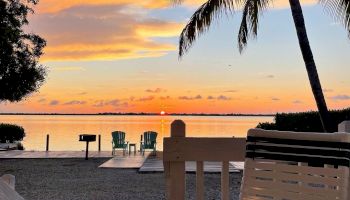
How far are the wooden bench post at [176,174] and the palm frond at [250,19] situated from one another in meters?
9.31

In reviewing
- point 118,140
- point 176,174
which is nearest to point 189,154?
point 176,174

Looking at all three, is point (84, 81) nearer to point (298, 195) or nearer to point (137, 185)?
point (137, 185)

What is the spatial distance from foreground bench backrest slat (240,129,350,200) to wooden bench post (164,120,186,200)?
0.56 metres

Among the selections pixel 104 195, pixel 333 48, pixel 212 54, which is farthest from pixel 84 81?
pixel 104 195

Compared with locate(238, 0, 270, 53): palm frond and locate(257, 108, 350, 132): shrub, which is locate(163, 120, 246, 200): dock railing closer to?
locate(238, 0, 270, 53): palm frond

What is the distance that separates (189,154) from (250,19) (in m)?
10.3

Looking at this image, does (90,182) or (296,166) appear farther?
(90,182)

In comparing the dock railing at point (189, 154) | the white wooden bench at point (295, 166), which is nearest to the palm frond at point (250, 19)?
the dock railing at point (189, 154)

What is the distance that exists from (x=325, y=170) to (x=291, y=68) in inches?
836

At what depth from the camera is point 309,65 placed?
31.1ft

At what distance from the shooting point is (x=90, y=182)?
12.7 metres

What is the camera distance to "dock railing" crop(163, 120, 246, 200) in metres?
3.49

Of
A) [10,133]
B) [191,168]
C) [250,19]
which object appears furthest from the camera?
[10,133]

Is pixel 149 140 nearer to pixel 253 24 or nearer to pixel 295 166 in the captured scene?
pixel 253 24
